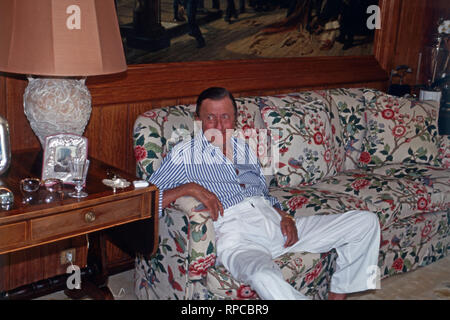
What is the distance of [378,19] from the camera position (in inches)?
153

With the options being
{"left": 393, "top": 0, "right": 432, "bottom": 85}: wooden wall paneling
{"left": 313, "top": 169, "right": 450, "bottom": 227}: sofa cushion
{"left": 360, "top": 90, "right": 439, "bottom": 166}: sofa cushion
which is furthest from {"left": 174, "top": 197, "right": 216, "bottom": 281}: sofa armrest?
{"left": 393, "top": 0, "right": 432, "bottom": 85}: wooden wall paneling

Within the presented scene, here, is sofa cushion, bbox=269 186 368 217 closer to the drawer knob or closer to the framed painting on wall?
the framed painting on wall

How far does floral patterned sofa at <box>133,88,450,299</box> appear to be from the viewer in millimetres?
2088

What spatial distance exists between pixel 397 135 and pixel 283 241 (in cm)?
143

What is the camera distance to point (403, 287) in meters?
2.74

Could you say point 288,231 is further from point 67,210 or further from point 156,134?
point 67,210

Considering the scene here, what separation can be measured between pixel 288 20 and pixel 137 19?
1168 millimetres

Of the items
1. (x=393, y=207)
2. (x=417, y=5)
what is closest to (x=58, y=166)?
(x=393, y=207)

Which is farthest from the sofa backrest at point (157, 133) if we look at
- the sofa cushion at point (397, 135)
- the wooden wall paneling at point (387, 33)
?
the wooden wall paneling at point (387, 33)

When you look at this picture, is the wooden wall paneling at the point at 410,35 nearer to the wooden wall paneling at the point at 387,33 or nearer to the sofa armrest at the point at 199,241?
the wooden wall paneling at the point at 387,33

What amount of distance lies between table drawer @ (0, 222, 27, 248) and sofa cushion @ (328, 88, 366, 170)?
6.96 feet

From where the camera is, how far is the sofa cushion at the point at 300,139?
2.81m

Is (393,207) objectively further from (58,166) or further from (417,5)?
(417,5)

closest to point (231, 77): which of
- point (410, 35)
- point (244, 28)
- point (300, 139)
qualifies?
point (244, 28)
